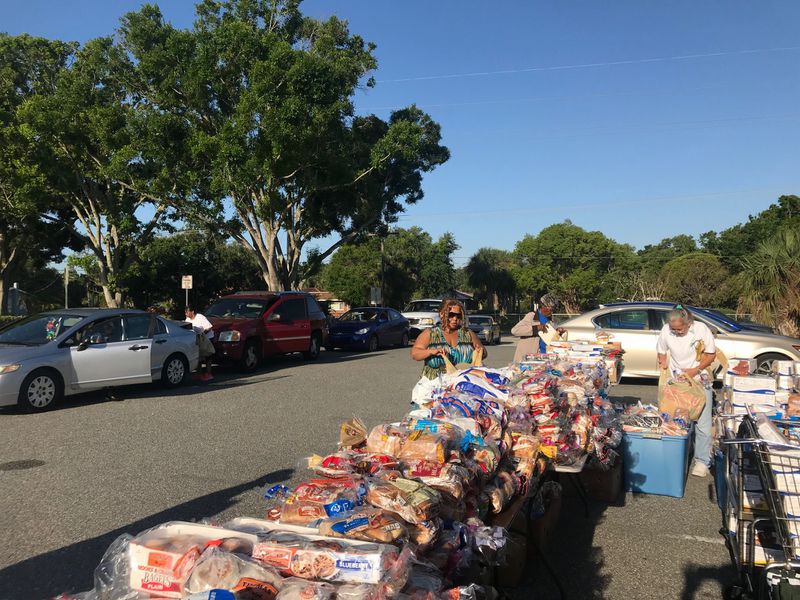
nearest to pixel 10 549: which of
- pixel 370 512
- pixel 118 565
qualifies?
pixel 118 565

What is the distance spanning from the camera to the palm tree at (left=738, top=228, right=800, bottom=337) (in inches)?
767

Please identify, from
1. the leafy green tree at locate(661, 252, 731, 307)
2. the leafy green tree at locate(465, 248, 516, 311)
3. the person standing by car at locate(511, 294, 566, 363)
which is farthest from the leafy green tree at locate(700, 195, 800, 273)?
the person standing by car at locate(511, 294, 566, 363)

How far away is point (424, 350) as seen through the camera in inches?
246

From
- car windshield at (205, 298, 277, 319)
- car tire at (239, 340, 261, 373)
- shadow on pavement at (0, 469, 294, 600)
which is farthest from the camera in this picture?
→ car windshield at (205, 298, 277, 319)

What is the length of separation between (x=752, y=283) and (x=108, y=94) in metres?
23.8

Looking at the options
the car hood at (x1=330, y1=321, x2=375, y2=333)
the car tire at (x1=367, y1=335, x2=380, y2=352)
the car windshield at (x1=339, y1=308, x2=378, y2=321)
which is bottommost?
the car tire at (x1=367, y1=335, x2=380, y2=352)

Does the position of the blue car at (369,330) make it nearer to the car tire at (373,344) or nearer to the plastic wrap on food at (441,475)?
the car tire at (373,344)

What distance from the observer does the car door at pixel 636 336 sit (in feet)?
43.7

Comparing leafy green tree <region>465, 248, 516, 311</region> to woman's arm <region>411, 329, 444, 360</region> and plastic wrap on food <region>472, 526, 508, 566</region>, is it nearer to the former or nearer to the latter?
woman's arm <region>411, 329, 444, 360</region>

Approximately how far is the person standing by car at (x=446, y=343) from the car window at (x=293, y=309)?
1199 centimetres

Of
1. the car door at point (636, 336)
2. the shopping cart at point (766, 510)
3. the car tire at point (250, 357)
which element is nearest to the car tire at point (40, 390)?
the car tire at point (250, 357)

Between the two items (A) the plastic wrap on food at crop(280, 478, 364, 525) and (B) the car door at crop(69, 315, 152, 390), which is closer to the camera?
A: (A) the plastic wrap on food at crop(280, 478, 364, 525)

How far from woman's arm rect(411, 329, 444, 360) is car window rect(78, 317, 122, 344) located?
7.15 m

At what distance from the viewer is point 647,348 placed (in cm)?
1332
